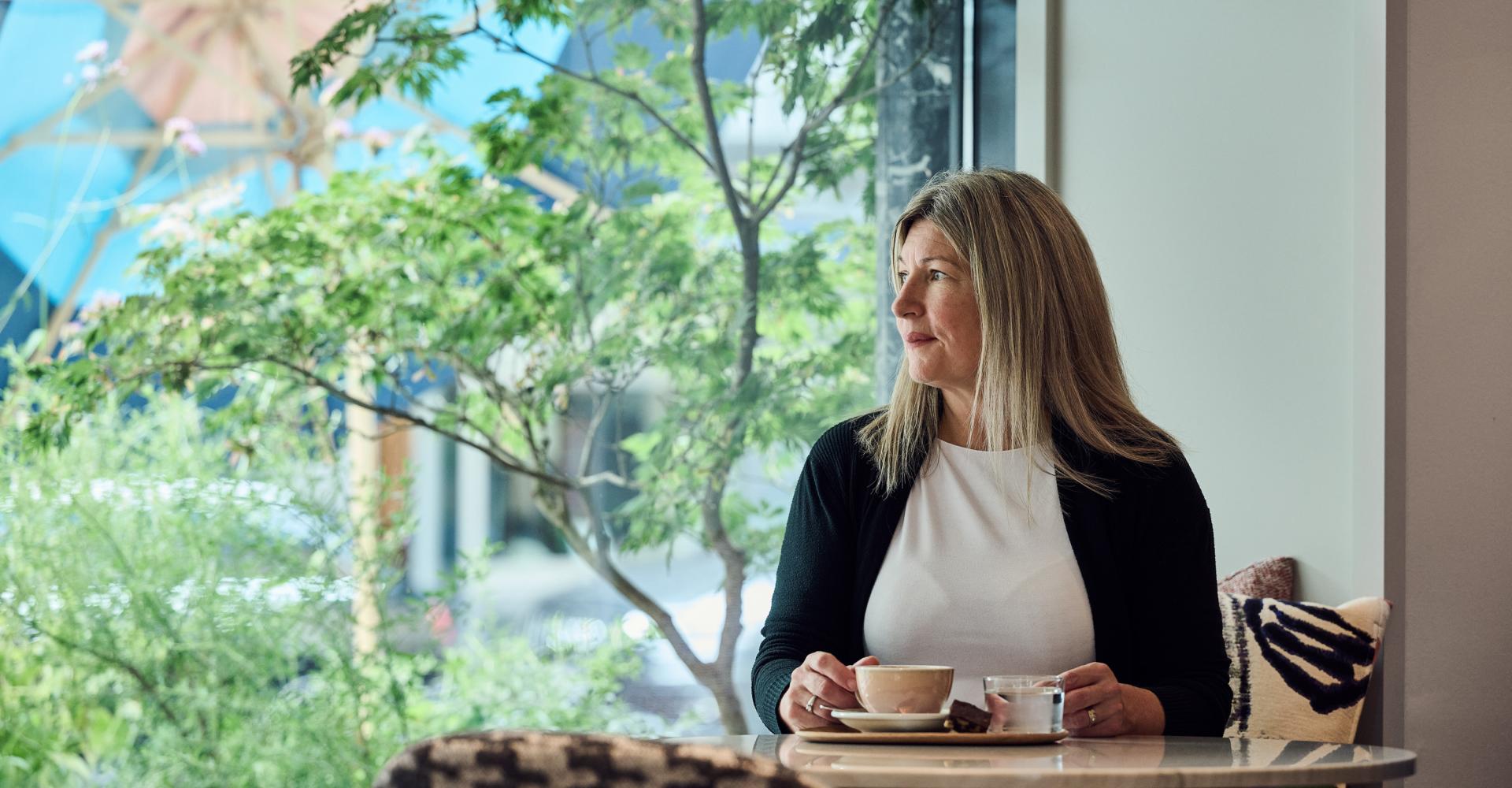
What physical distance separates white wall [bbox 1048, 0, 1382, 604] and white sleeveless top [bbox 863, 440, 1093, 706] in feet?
1.94

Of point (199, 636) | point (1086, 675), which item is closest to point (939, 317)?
point (1086, 675)

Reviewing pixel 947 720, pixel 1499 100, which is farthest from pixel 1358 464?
pixel 947 720

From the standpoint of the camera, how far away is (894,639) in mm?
1510

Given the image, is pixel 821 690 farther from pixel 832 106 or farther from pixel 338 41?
pixel 338 41

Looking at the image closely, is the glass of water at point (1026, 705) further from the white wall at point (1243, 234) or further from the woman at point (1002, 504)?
the white wall at point (1243, 234)

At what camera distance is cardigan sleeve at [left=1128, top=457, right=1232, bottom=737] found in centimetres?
149

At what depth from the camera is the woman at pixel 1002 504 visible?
1488 millimetres

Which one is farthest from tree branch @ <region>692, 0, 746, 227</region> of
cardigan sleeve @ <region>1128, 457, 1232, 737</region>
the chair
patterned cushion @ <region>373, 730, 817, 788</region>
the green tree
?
patterned cushion @ <region>373, 730, 817, 788</region>

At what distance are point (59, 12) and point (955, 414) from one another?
2161 millimetres

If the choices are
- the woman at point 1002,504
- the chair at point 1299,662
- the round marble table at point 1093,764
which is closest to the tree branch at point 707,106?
the woman at point 1002,504

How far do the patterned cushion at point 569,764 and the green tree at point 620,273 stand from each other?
2.25m

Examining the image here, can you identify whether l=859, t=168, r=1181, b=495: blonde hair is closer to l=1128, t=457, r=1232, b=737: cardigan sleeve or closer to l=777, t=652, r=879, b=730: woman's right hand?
l=1128, t=457, r=1232, b=737: cardigan sleeve

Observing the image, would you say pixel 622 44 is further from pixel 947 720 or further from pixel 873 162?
pixel 947 720

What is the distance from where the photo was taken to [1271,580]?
198 cm
